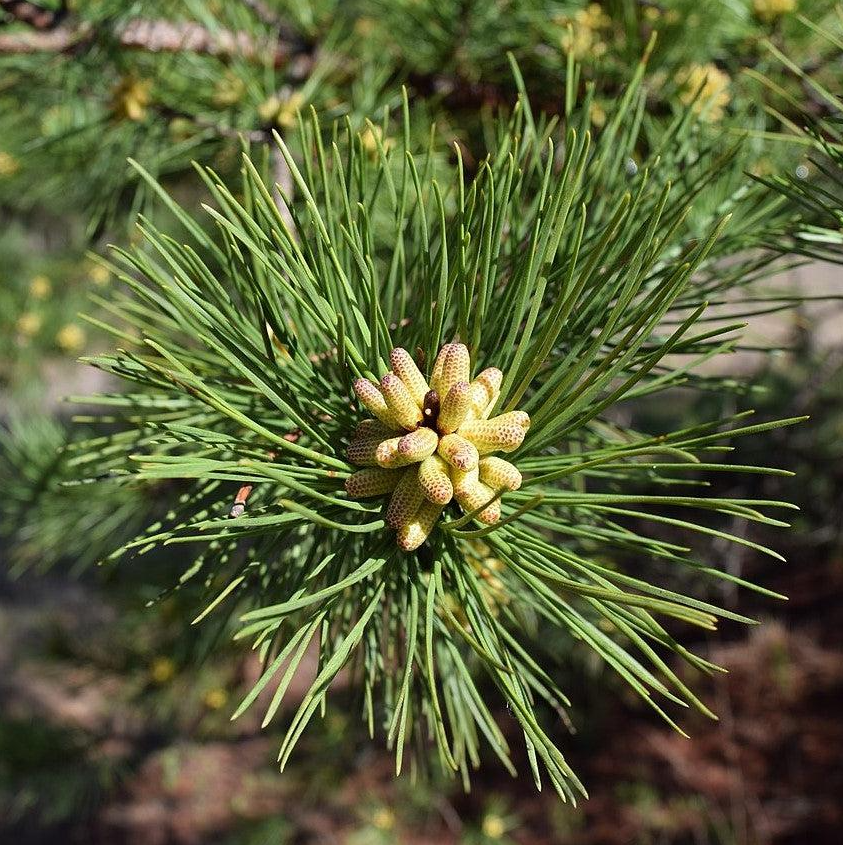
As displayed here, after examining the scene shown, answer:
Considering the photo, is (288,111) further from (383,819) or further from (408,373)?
(383,819)

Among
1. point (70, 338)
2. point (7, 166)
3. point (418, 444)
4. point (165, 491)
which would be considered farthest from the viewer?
point (70, 338)

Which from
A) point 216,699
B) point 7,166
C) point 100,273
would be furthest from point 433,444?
point 216,699

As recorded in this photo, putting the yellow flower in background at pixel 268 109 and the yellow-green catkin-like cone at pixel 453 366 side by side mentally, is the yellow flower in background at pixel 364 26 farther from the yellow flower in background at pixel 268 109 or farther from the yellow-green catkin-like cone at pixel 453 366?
the yellow-green catkin-like cone at pixel 453 366

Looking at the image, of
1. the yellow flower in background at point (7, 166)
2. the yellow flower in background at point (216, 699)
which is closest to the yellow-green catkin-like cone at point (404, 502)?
the yellow flower in background at point (7, 166)

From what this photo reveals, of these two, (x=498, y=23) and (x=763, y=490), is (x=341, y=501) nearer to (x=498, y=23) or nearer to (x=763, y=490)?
(x=498, y=23)

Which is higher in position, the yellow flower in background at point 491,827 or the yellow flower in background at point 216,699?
the yellow flower in background at point 216,699

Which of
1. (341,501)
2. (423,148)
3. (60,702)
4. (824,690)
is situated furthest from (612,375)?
(60,702)
